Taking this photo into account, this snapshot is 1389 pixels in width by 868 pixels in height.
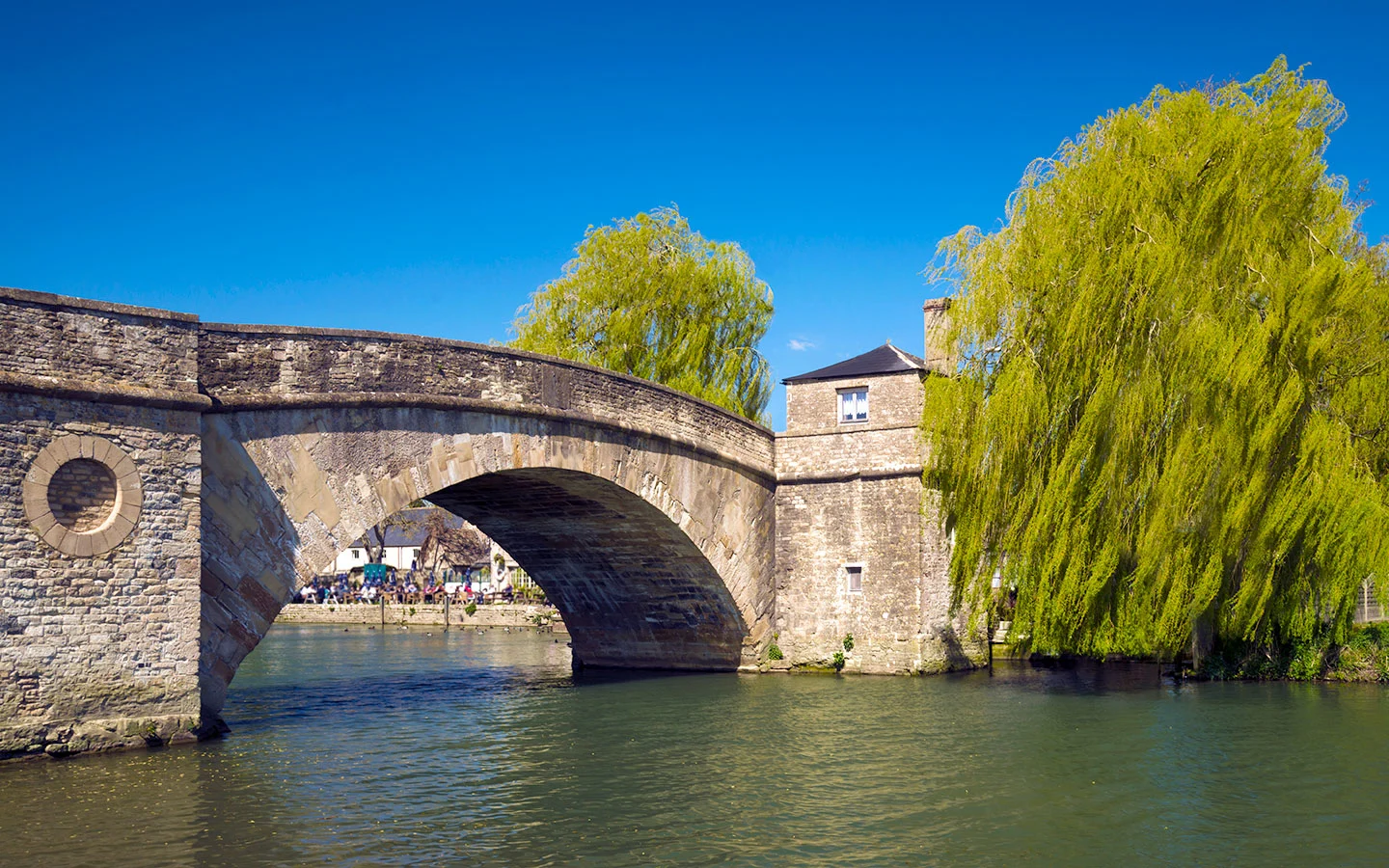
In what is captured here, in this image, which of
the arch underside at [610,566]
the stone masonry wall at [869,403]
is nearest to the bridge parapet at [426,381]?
the arch underside at [610,566]

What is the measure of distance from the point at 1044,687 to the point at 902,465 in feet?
14.4

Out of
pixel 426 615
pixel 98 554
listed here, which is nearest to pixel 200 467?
pixel 98 554

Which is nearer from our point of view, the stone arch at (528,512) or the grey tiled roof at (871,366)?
the stone arch at (528,512)

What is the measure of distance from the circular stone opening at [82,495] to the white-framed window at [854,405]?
43.5 feet

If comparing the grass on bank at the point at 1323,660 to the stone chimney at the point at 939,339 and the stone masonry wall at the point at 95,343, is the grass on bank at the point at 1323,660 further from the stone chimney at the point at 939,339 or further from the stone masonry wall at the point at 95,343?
the stone masonry wall at the point at 95,343

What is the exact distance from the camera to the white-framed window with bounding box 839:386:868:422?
2328 cm

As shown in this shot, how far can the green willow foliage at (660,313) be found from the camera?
105 ft

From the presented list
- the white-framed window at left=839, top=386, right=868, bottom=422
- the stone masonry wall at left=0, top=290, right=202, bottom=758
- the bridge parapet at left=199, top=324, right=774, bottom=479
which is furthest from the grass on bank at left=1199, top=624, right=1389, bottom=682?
the stone masonry wall at left=0, top=290, right=202, bottom=758

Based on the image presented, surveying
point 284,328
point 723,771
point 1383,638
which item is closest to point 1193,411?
point 1383,638

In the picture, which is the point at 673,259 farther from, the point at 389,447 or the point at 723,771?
the point at 723,771

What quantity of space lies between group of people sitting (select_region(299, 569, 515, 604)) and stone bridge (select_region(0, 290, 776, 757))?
34.0 m

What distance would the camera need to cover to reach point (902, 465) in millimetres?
22641

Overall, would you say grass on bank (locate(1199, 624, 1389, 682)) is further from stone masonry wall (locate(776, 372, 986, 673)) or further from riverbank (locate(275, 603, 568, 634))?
riverbank (locate(275, 603, 568, 634))

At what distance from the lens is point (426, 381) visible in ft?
55.3
